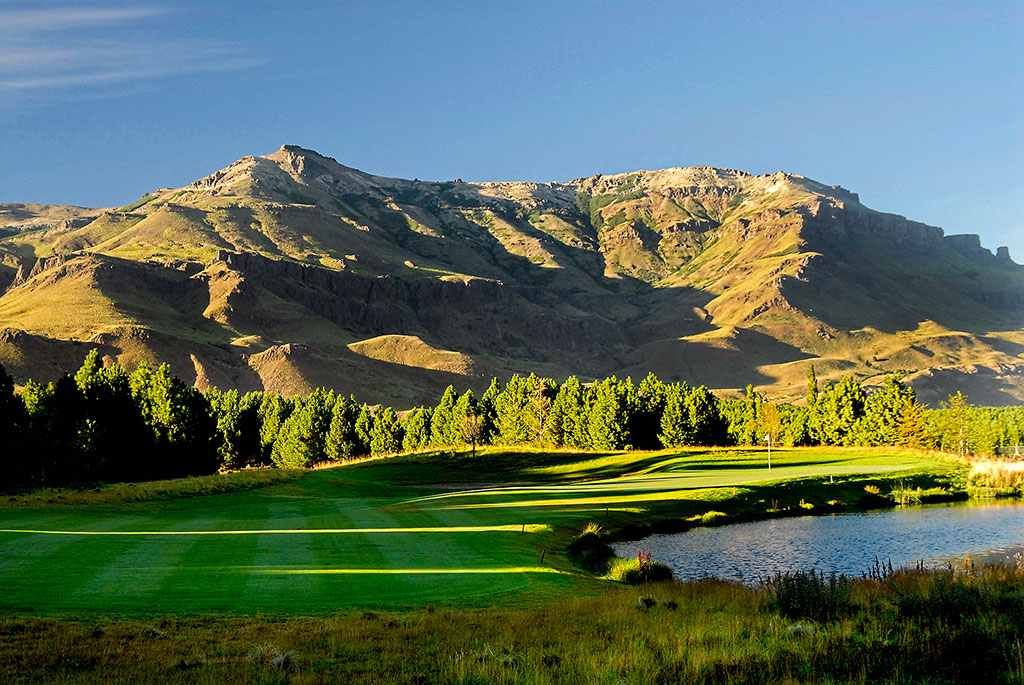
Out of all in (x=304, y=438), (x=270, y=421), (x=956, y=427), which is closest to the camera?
(x=956, y=427)

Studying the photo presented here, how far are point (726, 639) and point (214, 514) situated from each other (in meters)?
37.6

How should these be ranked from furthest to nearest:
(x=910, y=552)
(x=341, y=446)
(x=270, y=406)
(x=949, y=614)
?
1. (x=270, y=406)
2. (x=341, y=446)
3. (x=910, y=552)
4. (x=949, y=614)

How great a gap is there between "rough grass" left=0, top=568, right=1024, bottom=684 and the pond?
14.1m

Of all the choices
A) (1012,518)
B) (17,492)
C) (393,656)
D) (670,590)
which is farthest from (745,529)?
(17,492)

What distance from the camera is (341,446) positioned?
134m

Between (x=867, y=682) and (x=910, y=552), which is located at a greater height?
(x=867, y=682)

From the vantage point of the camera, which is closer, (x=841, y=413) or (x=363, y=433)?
(x=841, y=413)

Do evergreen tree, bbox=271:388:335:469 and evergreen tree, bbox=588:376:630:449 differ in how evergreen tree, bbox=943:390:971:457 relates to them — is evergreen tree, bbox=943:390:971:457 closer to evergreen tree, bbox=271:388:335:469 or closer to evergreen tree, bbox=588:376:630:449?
evergreen tree, bbox=588:376:630:449

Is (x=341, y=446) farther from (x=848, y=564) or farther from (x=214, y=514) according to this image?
(x=848, y=564)

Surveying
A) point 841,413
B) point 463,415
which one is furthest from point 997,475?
point 463,415

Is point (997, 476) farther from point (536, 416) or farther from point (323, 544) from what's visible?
point (536, 416)

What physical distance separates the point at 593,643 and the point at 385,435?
121020mm

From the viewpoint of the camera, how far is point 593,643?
14.7m

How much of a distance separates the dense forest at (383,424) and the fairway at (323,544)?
16658 millimetres
